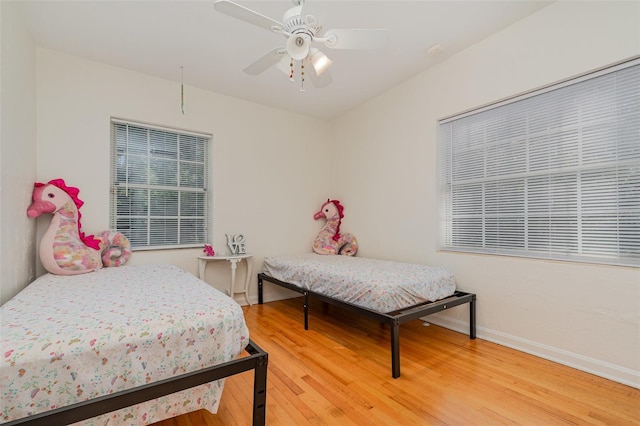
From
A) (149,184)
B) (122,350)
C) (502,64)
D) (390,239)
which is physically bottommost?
(122,350)

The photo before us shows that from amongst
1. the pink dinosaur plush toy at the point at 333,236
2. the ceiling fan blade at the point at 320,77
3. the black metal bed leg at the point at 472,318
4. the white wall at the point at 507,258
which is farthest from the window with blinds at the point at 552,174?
the ceiling fan blade at the point at 320,77

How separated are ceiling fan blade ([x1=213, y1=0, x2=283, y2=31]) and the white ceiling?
0.40m

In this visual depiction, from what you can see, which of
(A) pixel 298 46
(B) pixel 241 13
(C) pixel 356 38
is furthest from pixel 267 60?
(C) pixel 356 38

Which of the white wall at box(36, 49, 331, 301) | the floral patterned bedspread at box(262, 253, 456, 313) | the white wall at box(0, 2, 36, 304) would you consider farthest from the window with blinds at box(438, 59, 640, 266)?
the white wall at box(0, 2, 36, 304)

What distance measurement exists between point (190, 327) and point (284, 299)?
2798mm

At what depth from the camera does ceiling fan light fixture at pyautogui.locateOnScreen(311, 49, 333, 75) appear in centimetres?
193

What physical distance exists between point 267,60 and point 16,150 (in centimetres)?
189

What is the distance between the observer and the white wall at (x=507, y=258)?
1968 mm

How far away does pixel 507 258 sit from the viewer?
253 cm

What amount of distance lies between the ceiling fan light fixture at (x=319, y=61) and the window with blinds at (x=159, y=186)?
2097mm

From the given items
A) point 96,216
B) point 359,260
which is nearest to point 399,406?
point 359,260

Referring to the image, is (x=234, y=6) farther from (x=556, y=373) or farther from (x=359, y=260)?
(x=556, y=373)

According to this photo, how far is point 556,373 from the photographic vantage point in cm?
203

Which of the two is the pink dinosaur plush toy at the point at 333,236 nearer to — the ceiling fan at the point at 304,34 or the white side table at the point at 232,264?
the white side table at the point at 232,264
